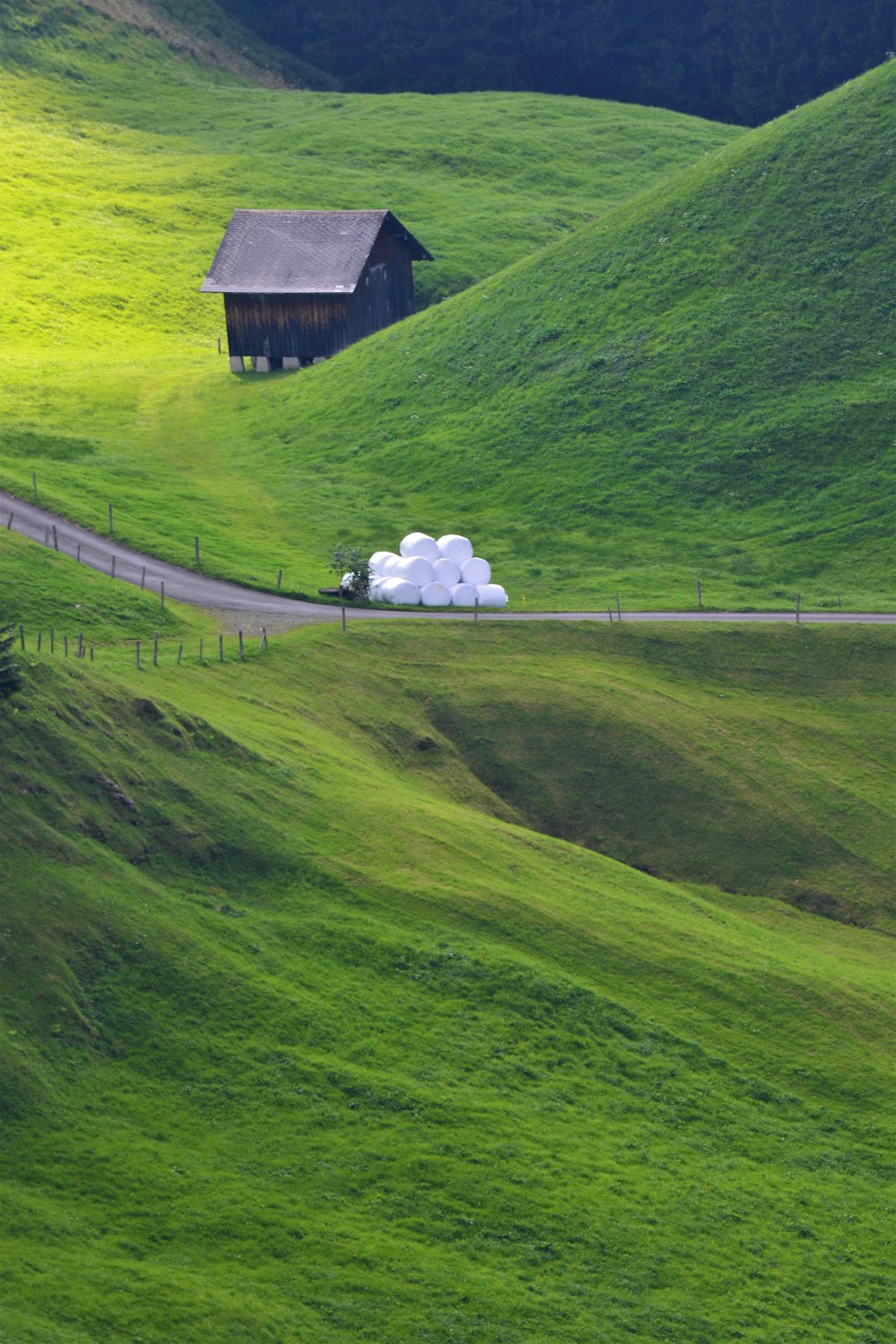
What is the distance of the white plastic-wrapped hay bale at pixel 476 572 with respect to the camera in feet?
238

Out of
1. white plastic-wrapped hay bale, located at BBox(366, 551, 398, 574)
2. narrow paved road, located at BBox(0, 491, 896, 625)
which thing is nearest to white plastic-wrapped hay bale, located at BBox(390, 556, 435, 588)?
white plastic-wrapped hay bale, located at BBox(366, 551, 398, 574)

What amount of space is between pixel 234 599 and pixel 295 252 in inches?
1987

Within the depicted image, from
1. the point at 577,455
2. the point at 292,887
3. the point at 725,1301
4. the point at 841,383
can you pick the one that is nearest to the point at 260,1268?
the point at 725,1301

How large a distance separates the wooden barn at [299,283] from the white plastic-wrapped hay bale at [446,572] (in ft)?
143

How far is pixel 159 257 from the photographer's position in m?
134

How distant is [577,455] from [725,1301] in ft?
197

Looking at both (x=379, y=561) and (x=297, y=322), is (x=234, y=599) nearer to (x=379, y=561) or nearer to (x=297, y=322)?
(x=379, y=561)

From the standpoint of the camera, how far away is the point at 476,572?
239 feet

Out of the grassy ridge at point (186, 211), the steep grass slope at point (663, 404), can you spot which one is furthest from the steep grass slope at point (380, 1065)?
the grassy ridge at point (186, 211)

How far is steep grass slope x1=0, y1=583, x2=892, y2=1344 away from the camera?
33.4m

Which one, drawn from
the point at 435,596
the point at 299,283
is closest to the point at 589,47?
the point at 299,283

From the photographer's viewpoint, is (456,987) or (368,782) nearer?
(456,987)

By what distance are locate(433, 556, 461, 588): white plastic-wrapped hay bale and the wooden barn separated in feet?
143

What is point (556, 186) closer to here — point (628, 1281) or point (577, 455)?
point (577, 455)
